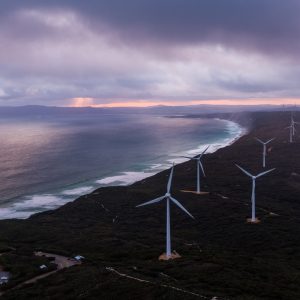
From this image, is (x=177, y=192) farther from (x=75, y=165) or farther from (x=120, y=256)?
(x=75, y=165)

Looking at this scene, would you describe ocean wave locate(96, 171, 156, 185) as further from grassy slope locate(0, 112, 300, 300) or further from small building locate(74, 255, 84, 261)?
small building locate(74, 255, 84, 261)

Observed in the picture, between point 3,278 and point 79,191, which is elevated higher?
point 3,278

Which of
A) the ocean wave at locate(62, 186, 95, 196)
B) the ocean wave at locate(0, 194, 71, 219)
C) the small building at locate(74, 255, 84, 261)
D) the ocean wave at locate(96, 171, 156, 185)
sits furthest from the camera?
the ocean wave at locate(96, 171, 156, 185)

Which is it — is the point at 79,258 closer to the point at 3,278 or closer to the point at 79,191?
the point at 3,278

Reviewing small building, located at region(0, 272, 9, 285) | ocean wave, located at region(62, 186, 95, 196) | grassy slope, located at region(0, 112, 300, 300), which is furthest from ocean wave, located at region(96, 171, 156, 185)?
small building, located at region(0, 272, 9, 285)

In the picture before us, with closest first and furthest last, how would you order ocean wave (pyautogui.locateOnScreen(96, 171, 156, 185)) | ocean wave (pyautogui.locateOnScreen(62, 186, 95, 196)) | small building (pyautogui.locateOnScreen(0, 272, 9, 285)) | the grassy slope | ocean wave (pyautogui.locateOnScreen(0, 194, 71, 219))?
the grassy slope
small building (pyautogui.locateOnScreen(0, 272, 9, 285))
ocean wave (pyautogui.locateOnScreen(0, 194, 71, 219))
ocean wave (pyautogui.locateOnScreen(62, 186, 95, 196))
ocean wave (pyautogui.locateOnScreen(96, 171, 156, 185))

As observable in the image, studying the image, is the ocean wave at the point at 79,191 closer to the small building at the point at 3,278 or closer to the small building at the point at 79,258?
the small building at the point at 79,258

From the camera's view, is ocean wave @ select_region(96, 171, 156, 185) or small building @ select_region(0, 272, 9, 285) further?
ocean wave @ select_region(96, 171, 156, 185)

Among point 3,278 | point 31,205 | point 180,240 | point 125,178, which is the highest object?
point 3,278

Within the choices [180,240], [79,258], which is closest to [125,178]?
[180,240]
